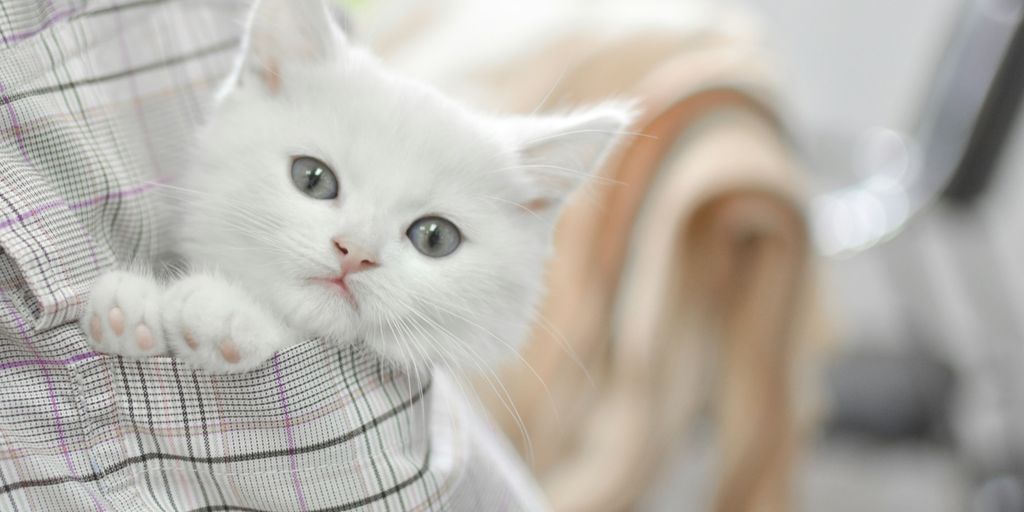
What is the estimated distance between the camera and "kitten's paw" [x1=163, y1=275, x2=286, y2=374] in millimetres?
473

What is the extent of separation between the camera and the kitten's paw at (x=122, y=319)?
0.47 meters

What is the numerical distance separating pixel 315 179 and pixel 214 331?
0.11 metres

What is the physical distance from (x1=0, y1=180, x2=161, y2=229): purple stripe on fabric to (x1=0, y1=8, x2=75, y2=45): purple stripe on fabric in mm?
91

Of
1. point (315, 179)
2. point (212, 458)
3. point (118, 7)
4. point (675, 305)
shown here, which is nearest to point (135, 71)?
point (118, 7)

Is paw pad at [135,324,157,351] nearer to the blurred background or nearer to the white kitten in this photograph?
the white kitten

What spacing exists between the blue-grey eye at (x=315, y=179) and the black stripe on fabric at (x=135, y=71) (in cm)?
13

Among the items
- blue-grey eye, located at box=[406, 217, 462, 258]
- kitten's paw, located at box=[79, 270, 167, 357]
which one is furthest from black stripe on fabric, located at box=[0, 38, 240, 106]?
blue-grey eye, located at box=[406, 217, 462, 258]

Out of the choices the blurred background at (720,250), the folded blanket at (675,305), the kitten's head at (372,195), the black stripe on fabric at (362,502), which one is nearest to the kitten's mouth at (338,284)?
the kitten's head at (372,195)

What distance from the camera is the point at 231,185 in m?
0.55

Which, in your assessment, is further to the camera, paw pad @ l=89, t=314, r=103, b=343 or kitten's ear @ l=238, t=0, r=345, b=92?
kitten's ear @ l=238, t=0, r=345, b=92

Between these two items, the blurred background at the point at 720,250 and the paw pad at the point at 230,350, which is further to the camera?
the blurred background at the point at 720,250

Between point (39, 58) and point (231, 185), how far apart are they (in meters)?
0.12

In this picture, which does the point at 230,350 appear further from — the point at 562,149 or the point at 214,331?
the point at 562,149

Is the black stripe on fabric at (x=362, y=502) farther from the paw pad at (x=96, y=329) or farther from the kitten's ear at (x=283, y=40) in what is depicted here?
the kitten's ear at (x=283, y=40)
